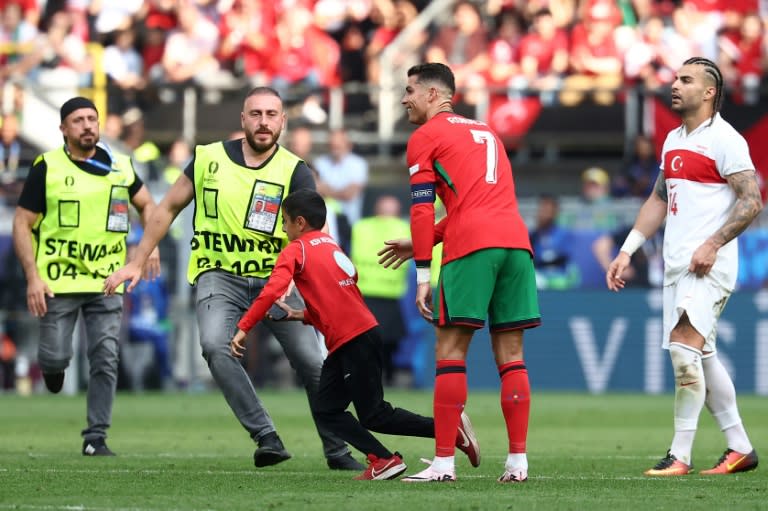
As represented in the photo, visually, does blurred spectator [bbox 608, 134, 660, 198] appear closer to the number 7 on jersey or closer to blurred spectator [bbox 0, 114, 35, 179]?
blurred spectator [bbox 0, 114, 35, 179]

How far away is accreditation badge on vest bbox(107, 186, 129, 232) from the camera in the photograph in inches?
440

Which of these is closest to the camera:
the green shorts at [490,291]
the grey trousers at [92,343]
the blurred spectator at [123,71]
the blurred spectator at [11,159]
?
the green shorts at [490,291]

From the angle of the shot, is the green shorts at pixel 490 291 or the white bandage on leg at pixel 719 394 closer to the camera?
the green shorts at pixel 490 291

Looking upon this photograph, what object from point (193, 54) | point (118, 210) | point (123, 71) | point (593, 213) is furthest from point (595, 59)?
point (118, 210)

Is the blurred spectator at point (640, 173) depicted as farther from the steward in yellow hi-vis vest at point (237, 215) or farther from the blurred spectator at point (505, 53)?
the steward in yellow hi-vis vest at point (237, 215)

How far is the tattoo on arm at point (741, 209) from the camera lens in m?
9.27

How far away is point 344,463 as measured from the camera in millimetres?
9742

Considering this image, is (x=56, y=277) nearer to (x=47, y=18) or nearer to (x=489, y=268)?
(x=489, y=268)

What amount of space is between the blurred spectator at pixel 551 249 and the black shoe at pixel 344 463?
33.5 ft

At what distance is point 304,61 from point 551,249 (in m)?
5.78

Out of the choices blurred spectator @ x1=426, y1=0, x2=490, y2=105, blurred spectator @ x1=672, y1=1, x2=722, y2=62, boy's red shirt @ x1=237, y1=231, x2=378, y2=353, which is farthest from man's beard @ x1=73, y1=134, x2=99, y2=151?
blurred spectator @ x1=672, y1=1, x2=722, y2=62

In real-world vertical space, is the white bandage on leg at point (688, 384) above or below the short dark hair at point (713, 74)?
below

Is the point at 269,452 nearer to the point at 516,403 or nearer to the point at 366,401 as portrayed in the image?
the point at 366,401

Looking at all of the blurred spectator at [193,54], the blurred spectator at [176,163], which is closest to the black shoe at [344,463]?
the blurred spectator at [176,163]
